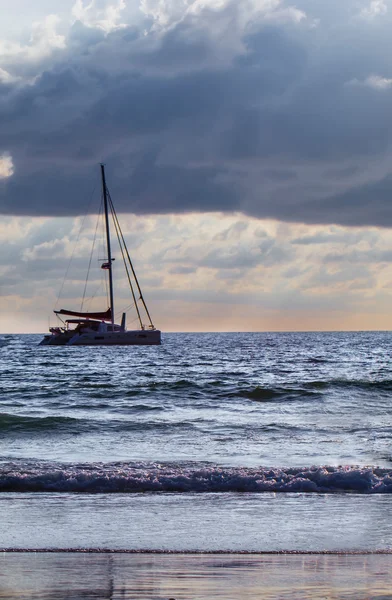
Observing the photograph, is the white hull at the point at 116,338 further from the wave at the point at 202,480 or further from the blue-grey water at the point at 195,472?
the wave at the point at 202,480

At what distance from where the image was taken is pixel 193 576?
7473 millimetres

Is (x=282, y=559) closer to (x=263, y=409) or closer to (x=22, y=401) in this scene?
(x=263, y=409)

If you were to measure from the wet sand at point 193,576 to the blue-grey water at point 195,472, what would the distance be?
51cm

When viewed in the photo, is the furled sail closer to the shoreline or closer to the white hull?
the white hull

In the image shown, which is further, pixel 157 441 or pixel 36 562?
pixel 157 441

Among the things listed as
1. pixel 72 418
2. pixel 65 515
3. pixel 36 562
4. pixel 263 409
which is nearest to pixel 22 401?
pixel 72 418

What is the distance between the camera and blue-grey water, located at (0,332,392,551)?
31.1 ft

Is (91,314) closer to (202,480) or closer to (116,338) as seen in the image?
(116,338)

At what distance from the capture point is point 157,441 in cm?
1872

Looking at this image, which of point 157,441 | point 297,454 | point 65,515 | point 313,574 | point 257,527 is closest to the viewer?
point 313,574

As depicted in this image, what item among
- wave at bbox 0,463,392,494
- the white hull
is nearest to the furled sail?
the white hull

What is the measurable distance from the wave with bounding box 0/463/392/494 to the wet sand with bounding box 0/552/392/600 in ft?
14.3

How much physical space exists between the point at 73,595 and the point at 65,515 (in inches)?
154

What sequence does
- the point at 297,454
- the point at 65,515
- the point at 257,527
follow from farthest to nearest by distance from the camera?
the point at 297,454
the point at 65,515
the point at 257,527
